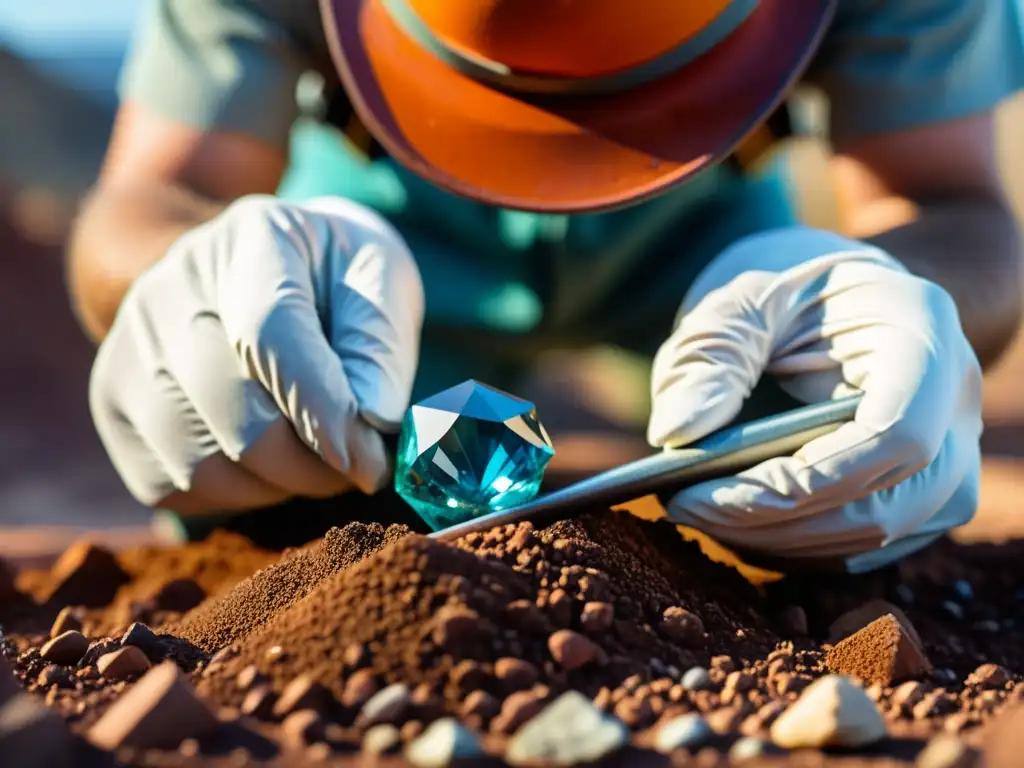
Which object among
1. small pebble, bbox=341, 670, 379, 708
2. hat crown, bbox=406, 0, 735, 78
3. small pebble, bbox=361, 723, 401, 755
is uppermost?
hat crown, bbox=406, 0, 735, 78

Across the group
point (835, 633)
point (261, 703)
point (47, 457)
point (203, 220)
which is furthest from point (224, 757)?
point (47, 457)

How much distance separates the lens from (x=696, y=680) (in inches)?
26.3

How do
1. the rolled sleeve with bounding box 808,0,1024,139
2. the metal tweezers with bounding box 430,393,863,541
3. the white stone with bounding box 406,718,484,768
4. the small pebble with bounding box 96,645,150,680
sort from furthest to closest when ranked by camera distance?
the rolled sleeve with bounding box 808,0,1024,139
the metal tweezers with bounding box 430,393,863,541
the small pebble with bounding box 96,645,150,680
the white stone with bounding box 406,718,484,768

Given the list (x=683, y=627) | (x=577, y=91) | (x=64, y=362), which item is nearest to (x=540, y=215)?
(x=577, y=91)

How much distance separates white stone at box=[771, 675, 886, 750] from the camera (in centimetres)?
56

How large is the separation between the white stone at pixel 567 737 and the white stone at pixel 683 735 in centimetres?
2

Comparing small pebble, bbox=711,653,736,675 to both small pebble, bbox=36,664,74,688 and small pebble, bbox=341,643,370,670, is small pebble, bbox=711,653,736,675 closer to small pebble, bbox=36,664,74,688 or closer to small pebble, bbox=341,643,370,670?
small pebble, bbox=341,643,370,670

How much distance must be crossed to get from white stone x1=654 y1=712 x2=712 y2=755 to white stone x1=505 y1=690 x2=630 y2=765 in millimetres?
21

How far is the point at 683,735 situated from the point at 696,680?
0.38 feet

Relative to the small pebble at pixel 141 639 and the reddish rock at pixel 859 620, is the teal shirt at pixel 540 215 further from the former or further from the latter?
the small pebble at pixel 141 639

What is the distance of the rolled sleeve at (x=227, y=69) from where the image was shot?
4.57ft

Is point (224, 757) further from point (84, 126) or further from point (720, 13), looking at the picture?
point (84, 126)

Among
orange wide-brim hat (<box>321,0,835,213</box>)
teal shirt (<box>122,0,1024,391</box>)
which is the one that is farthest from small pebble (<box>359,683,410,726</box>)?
teal shirt (<box>122,0,1024,391</box>)

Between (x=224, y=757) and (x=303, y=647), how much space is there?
0.11m
